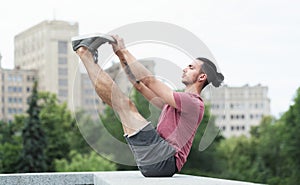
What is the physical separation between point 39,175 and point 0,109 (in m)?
69.8

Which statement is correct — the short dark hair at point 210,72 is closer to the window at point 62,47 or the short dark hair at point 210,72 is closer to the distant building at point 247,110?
the window at point 62,47

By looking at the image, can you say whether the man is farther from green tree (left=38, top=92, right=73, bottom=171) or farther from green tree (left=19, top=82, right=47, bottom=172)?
green tree (left=38, top=92, right=73, bottom=171)

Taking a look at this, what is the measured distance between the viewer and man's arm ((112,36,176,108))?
4.28 m

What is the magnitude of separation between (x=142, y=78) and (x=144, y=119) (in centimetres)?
32

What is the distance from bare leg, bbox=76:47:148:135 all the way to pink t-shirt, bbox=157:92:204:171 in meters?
0.17

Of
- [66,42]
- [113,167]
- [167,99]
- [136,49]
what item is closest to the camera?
[167,99]

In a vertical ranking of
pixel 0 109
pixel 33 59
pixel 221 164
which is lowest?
pixel 221 164

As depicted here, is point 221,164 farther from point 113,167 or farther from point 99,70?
point 99,70

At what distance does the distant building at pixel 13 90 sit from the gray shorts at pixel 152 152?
70.5 m

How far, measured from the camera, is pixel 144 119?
14.8 ft

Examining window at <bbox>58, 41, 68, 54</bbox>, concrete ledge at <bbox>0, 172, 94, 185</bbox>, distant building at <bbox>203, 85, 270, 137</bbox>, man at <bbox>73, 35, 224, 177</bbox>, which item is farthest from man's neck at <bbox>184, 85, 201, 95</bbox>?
distant building at <bbox>203, 85, 270, 137</bbox>

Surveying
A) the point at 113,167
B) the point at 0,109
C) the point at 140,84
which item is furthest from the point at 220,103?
the point at 0,109

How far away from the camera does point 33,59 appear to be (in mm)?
83062

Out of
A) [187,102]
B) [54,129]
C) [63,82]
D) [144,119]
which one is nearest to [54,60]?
Answer: [63,82]
